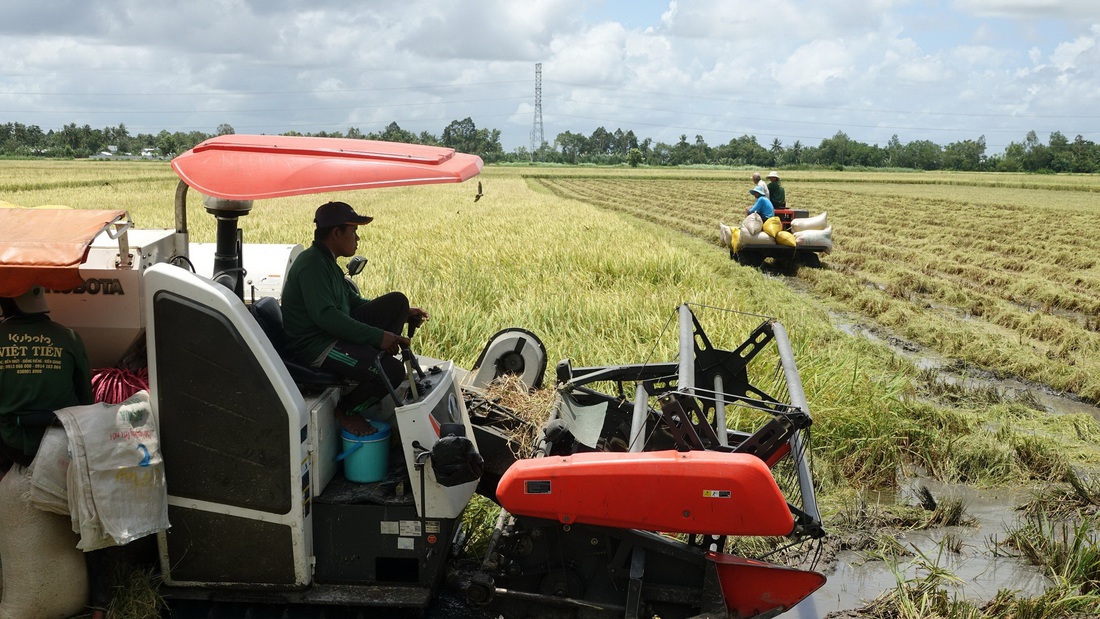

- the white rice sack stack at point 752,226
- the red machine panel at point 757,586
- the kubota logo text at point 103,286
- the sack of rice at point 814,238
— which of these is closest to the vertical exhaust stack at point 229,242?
the kubota logo text at point 103,286

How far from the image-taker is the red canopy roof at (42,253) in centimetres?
347

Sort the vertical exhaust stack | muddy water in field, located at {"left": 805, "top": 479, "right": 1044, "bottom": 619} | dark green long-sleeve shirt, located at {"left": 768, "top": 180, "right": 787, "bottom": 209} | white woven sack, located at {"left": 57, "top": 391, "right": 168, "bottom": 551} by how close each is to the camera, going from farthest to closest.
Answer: dark green long-sleeve shirt, located at {"left": 768, "top": 180, "right": 787, "bottom": 209}
muddy water in field, located at {"left": 805, "top": 479, "right": 1044, "bottom": 619}
the vertical exhaust stack
white woven sack, located at {"left": 57, "top": 391, "right": 168, "bottom": 551}

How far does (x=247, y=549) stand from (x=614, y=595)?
5.25 feet

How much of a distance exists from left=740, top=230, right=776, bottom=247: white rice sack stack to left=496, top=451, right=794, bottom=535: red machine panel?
512 inches

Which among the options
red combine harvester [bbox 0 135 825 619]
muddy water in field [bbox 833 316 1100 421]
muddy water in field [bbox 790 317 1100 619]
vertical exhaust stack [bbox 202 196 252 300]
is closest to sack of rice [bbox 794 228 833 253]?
muddy water in field [bbox 833 316 1100 421]

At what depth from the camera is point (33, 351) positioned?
3572 mm

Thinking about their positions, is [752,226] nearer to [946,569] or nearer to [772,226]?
[772,226]

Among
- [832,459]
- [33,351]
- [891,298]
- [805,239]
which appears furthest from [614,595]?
[805,239]

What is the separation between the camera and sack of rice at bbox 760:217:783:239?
16.0 meters

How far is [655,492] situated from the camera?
3.44 meters

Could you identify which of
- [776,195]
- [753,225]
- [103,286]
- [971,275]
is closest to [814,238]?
[753,225]

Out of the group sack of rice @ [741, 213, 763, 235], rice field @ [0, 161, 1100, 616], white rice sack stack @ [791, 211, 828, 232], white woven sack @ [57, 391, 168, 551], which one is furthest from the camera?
white rice sack stack @ [791, 211, 828, 232]

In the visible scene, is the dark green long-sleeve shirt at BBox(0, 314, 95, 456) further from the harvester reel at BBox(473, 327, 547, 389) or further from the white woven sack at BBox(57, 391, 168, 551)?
the harvester reel at BBox(473, 327, 547, 389)

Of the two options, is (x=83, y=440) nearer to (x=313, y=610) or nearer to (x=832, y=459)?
(x=313, y=610)
